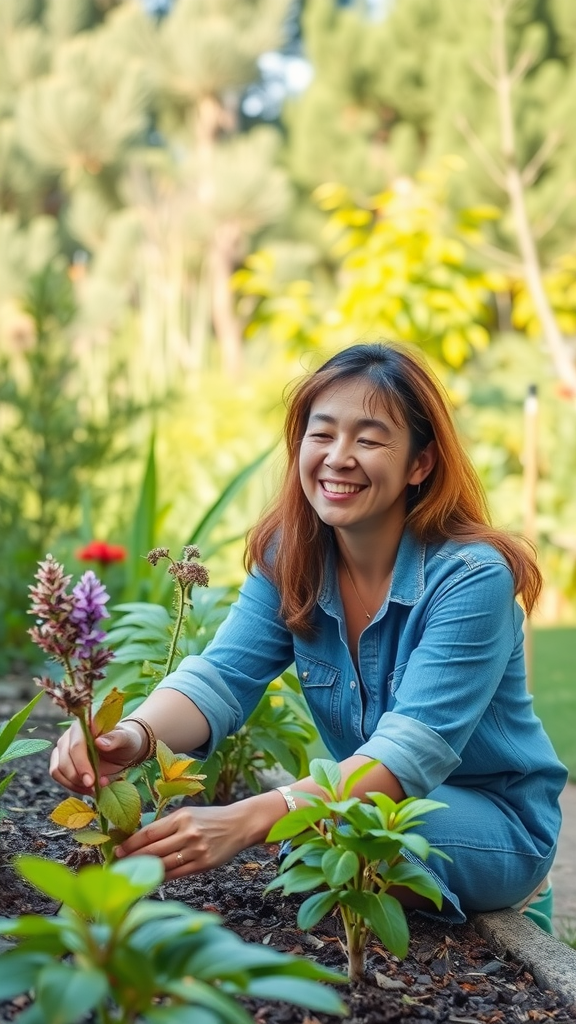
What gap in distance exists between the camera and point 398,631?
6.39ft

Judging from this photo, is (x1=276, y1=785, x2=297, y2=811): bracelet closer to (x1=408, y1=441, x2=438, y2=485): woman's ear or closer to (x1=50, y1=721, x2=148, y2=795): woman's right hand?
(x1=50, y1=721, x2=148, y2=795): woman's right hand

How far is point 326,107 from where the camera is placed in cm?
1078

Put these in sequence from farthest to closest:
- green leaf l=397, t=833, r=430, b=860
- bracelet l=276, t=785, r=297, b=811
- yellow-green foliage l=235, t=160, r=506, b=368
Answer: yellow-green foliage l=235, t=160, r=506, b=368 → bracelet l=276, t=785, r=297, b=811 → green leaf l=397, t=833, r=430, b=860

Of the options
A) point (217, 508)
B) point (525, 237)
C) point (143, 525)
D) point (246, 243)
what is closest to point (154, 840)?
point (217, 508)

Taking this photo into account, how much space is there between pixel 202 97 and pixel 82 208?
178cm

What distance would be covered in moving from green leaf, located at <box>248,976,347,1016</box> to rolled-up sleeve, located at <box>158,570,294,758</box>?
37.0 inches

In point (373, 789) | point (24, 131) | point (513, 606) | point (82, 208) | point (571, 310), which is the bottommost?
point (373, 789)

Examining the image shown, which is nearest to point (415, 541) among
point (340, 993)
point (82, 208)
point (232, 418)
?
point (340, 993)

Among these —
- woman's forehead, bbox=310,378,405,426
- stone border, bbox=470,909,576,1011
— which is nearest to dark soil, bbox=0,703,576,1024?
stone border, bbox=470,909,576,1011

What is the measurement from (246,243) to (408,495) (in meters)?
10.8

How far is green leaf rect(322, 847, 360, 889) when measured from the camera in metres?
1.35

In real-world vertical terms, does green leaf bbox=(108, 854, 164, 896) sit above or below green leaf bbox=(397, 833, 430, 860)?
above

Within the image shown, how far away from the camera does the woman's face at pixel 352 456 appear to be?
1846 mm

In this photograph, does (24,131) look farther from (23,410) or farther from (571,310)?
(23,410)
